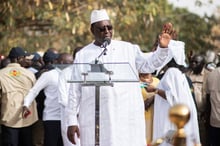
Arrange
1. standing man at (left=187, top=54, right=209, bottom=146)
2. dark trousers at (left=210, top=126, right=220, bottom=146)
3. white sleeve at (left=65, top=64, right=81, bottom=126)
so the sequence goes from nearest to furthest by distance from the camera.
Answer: white sleeve at (left=65, top=64, right=81, bottom=126), dark trousers at (left=210, top=126, right=220, bottom=146), standing man at (left=187, top=54, right=209, bottom=146)

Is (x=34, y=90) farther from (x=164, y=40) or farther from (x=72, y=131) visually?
(x=164, y=40)

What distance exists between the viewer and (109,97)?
719cm

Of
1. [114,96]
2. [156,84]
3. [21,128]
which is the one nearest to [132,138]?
[114,96]

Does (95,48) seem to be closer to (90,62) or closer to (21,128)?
(90,62)

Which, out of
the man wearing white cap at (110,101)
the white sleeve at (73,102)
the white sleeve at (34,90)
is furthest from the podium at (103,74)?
the white sleeve at (34,90)

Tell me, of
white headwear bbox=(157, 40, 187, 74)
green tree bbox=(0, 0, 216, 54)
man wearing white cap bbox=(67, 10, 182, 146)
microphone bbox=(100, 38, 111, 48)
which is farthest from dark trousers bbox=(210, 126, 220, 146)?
green tree bbox=(0, 0, 216, 54)

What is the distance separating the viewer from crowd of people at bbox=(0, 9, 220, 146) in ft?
23.7

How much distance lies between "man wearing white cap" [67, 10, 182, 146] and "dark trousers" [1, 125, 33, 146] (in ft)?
13.0

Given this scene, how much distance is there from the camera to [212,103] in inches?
456

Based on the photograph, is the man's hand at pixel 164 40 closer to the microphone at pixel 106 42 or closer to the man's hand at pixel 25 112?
the microphone at pixel 106 42

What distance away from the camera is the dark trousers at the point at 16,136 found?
11180mm

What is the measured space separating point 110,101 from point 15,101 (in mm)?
4230

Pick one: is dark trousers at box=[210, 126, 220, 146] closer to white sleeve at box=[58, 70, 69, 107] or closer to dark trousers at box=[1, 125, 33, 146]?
white sleeve at box=[58, 70, 69, 107]

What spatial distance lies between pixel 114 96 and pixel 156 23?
780 inches
